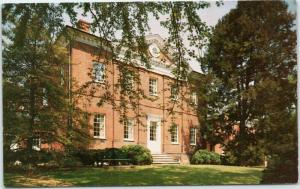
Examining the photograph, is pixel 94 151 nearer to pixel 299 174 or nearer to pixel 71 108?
pixel 71 108

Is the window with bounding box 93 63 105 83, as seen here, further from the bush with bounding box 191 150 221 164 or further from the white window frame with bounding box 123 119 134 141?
the bush with bounding box 191 150 221 164

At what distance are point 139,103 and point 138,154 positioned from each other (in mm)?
965

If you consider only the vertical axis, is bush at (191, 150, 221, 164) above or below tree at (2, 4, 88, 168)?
below

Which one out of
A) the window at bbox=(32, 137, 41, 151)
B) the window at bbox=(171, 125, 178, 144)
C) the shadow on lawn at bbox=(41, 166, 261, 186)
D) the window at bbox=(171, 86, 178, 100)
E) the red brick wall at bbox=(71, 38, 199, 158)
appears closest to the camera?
the shadow on lawn at bbox=(41, 166, 261, 186)

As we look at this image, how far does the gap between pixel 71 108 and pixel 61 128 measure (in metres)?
0.42

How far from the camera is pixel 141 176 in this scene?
1062 cm

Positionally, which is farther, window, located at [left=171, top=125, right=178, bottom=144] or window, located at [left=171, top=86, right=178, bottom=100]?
window, located at [left=171, top=125, right=178, bottom=144]

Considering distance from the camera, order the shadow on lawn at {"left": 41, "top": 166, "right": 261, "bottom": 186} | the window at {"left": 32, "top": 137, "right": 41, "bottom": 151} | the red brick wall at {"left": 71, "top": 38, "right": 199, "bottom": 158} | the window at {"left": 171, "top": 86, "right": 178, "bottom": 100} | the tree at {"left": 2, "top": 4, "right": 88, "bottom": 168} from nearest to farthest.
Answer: the tree at {"left": 2, "top": 4, "right": 88, "bottom": 168} < the shadow on lawn at {"left": 41, "top": 166, "right": 261, "bottom": 186} < the window at {"left": 32, "top": 137, "right": 41, "bottom": 151} < the red brick wall at {"left": 71, "top": 38, "right": 199, "bottom": 158} < the window at {"left": 171, "top": 86, "right": 178, "bottom": 100}

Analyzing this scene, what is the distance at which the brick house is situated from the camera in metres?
10.7

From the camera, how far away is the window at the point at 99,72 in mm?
10836

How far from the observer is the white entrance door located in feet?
35.4

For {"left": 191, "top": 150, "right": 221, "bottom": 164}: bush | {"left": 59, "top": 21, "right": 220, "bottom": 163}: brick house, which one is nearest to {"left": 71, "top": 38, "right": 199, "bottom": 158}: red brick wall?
{"left": 59, "top": 21, "right": 220, "bottom": 163}: brick house

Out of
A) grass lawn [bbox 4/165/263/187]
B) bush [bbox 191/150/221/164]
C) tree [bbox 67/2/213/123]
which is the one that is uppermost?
tree [bbox 67/2/213/123]

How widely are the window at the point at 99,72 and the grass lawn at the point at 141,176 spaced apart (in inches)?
65.9
